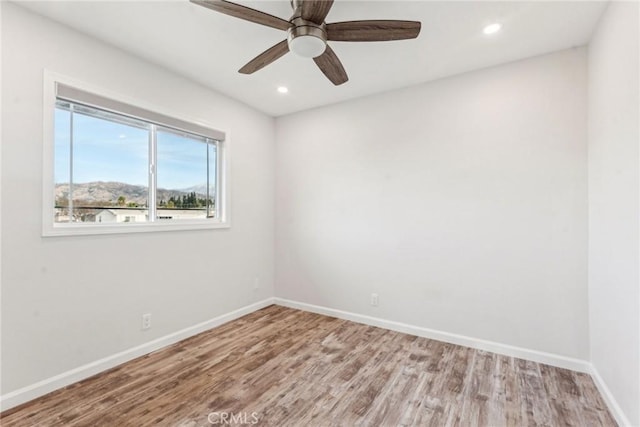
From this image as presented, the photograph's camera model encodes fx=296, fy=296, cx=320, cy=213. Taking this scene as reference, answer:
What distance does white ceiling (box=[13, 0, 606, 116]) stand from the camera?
194cm

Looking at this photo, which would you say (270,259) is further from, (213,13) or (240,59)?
(213,13)

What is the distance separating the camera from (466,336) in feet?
9.11

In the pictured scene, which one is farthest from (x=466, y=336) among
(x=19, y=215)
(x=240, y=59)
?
(x=19, y=215)

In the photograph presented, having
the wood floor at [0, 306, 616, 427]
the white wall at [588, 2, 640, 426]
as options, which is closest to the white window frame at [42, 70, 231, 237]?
the wood floor at [0, 306, 616, 427]

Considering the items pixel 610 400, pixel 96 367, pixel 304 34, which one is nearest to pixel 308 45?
pixel 304 34

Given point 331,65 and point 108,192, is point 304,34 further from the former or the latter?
point 108,192

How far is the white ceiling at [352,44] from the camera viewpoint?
1.94 m

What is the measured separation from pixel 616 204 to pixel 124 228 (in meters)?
3.49

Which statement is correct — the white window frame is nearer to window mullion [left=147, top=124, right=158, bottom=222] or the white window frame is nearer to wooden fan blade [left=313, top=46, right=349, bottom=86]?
window mullion [left=147, top=124, right=158, bottom=222]

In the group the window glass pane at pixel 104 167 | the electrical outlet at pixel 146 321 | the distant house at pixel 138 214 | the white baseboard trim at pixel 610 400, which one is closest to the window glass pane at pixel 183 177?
the distant house at pixel 138 214

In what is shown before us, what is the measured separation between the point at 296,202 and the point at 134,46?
7.43 ft

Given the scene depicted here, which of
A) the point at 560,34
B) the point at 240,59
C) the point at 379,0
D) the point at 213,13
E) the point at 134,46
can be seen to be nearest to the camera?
the point at 379,0

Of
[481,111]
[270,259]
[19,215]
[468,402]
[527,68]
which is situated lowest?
[468,402]

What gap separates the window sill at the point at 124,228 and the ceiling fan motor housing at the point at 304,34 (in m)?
1.94
